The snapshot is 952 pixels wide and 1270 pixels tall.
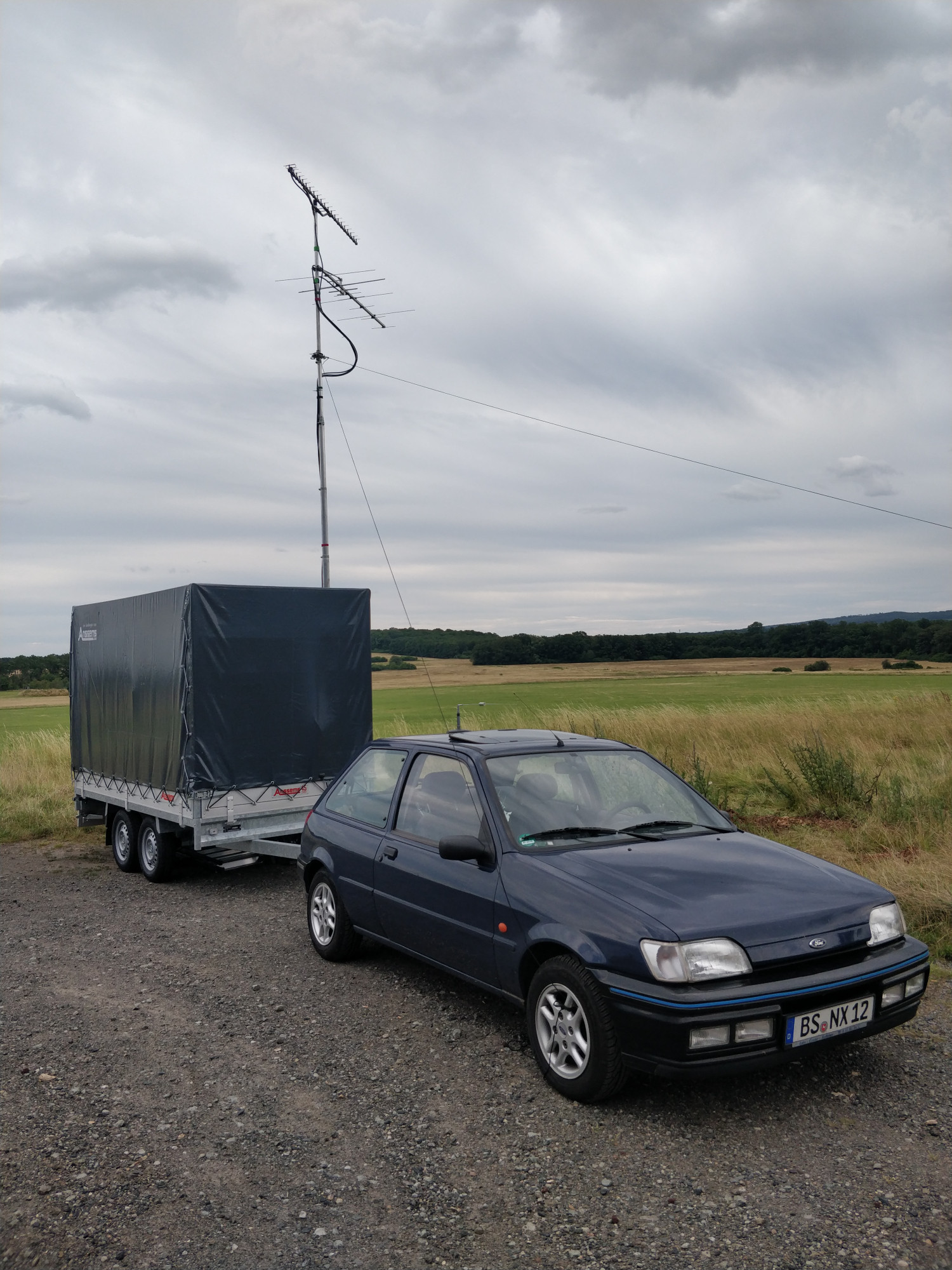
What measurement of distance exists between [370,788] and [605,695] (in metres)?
45.4

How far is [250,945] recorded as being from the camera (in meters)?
7.21

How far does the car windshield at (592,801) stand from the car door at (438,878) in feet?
0.70

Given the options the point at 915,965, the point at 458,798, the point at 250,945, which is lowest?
the point at 250,945

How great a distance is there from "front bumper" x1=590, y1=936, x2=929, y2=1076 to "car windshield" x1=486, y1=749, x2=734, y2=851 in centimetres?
105

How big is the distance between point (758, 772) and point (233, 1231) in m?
12.4

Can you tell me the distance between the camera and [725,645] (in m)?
89.2

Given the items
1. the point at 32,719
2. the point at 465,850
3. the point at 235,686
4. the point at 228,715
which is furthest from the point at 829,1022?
the point at 32,719

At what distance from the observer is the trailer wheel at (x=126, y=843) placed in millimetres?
10617

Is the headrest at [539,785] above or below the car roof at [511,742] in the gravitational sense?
below

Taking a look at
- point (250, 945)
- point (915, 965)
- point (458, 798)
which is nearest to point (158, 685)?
point (250, 945)

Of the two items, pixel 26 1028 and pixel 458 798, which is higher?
pixel 458 798

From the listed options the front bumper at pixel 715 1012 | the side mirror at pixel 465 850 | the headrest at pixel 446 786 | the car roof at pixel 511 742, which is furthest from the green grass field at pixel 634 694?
the front bumper at pixel 715 1012

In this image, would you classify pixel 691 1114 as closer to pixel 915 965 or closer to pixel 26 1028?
pixel 915 965

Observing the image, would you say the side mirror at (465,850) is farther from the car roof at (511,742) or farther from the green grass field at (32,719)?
the green grass field at (32,719)
